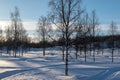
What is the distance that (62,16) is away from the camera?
67.5 ft

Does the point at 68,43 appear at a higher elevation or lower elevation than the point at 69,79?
higher

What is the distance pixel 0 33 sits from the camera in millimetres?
57406

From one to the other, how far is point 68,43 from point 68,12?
2.31m

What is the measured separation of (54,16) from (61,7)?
998 millimetres

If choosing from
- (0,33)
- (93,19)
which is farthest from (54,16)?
(0,33)

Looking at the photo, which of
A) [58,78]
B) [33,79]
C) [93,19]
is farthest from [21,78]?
[93,19]

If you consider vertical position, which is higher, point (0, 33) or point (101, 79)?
point (0, 33)

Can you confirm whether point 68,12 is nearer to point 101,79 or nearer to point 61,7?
point 61,7

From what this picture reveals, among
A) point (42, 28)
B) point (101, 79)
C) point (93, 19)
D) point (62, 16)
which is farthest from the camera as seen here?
point (42, 28)

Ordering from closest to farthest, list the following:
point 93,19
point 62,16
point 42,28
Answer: point 62,16 < point 93,19 < point 42,28

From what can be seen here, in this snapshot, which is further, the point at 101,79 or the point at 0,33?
the point at 0,33

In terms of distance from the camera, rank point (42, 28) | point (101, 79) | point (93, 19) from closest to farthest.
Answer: point (101, 79)
point (93, 19)
point (42, 28)

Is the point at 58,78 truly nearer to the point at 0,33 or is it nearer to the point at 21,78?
the point at 21,78

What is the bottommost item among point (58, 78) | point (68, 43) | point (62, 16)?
point (58, 78)
